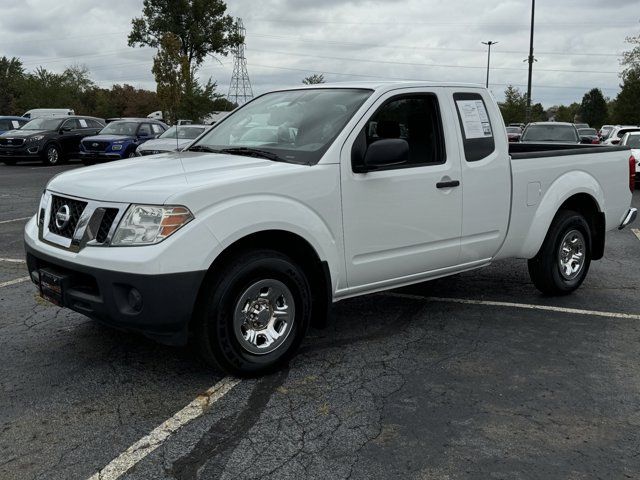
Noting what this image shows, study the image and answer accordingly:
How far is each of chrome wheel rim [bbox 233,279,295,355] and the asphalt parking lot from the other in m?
0.24

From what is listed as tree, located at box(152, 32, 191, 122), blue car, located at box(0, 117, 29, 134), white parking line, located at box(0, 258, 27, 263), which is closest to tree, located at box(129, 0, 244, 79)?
tree, located at box(152, 32, 191, 122)

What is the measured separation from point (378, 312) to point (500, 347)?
1.16m

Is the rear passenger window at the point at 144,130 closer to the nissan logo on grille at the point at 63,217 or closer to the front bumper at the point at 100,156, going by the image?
the front bumper at the point at 100,156

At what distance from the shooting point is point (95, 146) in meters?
19.9

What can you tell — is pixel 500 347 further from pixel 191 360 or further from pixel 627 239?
pixel 627 239

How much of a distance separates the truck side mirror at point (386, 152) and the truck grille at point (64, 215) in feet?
5.86

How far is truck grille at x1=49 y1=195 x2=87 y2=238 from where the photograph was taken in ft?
12.4

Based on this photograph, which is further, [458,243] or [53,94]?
[53,94]

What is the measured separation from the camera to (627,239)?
29.5 feet

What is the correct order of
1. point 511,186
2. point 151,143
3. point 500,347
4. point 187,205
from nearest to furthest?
1. point 187,205
2. point 500,347
3. point 511,186
4. point 151,143

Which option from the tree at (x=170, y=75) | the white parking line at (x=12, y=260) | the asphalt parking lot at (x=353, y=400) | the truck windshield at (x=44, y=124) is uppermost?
the tree at (x=170, y=75)

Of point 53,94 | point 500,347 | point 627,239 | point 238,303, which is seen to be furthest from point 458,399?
point 53,94

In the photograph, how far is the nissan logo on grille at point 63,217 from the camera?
12.6 feet

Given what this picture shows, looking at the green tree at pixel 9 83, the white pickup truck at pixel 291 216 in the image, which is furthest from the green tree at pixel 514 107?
the white pickup truck at pixel 291 216
